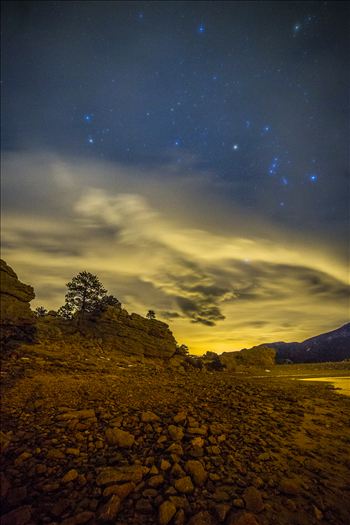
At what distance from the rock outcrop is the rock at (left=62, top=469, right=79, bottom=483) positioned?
982cm

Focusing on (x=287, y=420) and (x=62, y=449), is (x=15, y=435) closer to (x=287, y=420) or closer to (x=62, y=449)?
(x=62, y=449)

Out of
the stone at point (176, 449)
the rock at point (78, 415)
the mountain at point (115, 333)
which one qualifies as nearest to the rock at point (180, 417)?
the stone at point (176, 449)

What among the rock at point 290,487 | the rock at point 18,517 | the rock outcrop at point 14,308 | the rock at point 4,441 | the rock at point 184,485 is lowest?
the rock at point 290,487

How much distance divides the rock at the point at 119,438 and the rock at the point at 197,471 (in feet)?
3.69

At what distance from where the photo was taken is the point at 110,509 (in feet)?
9.89

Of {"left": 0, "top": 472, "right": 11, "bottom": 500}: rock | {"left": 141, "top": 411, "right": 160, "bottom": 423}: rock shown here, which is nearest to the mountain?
{"left": 141, "top": 411, "right": 160, "bottom": 423}: rock

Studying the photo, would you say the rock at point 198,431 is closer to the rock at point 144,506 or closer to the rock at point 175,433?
the rock at point 175,433

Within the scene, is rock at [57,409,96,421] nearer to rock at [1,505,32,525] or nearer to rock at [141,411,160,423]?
rock at [141,411,160,423]

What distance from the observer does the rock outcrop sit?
12016 millimetres

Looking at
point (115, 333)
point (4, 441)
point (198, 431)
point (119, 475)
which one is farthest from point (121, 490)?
point (115, 333)

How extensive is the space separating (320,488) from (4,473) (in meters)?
4.48

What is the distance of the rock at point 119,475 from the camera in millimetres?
3473

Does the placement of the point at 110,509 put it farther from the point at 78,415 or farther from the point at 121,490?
the point at 78,415

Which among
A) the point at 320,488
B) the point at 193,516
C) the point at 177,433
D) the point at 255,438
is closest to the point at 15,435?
the point at 177,433
